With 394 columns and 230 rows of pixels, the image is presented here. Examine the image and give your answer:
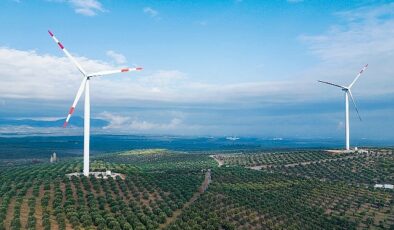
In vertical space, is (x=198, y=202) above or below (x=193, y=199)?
above

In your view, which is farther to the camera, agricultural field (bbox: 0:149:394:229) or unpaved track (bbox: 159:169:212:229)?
unpaved track (bbox: 159:169:212:229)

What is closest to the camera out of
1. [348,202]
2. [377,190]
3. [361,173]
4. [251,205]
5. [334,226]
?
[334,226]

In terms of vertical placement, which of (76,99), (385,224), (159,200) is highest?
(76,99)

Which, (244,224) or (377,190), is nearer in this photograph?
(244,224)

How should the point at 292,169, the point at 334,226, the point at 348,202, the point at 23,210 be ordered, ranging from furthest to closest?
the point at 292,169, the point at 348,202, the point at 334,226, the point at 23,210

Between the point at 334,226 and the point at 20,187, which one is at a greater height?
the point at 20,187

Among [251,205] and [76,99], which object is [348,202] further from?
[76,99]

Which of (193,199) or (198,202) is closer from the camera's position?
(198,202)

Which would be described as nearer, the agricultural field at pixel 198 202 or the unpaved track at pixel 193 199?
the agricultural field at pixel 198 202

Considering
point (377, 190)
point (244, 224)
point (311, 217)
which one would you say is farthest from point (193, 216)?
point (377, 190)

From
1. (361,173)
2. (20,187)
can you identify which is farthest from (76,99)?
(361,173)

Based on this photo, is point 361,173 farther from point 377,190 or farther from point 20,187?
point 20,187
